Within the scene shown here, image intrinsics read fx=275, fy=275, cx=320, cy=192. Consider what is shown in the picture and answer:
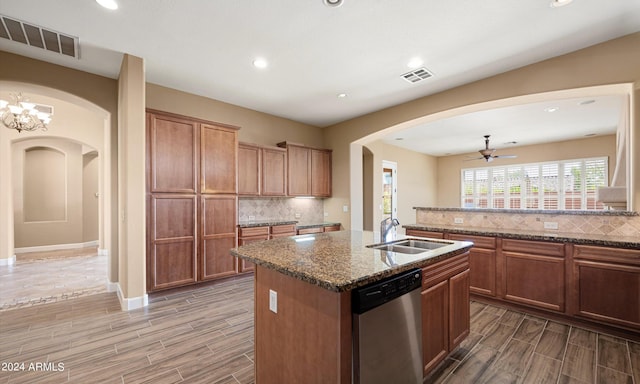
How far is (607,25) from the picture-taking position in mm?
2623

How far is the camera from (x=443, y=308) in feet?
6.75

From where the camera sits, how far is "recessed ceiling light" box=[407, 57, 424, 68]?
3303 mm

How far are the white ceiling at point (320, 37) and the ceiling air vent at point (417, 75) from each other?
0.31ft

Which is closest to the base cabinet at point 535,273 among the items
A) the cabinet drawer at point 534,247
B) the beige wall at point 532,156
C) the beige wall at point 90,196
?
the cabinet drawer at point 534,247

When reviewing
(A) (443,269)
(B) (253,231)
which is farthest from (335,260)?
(B) (253,231)

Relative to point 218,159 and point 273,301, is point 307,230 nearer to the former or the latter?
point 218,159

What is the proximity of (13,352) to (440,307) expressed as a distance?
3587 mm

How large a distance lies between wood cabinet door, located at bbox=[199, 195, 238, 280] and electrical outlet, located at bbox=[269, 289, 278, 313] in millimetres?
2449

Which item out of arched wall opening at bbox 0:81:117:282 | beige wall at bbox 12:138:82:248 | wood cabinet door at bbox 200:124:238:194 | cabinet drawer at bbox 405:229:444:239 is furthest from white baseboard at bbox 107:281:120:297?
beige wall at bbox 12:138:82:248

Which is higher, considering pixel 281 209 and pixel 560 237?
pixel 281 209

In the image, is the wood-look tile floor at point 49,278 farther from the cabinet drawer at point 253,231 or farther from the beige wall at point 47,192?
the cabinet drawer at point 253,231

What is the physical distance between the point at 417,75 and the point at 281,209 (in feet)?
11.4

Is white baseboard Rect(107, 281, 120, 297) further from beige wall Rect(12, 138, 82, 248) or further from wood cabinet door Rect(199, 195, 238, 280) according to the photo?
beige wall Rect(12, 138, 82, 248)

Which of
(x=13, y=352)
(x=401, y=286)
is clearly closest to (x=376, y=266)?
(x=401, y=286)
